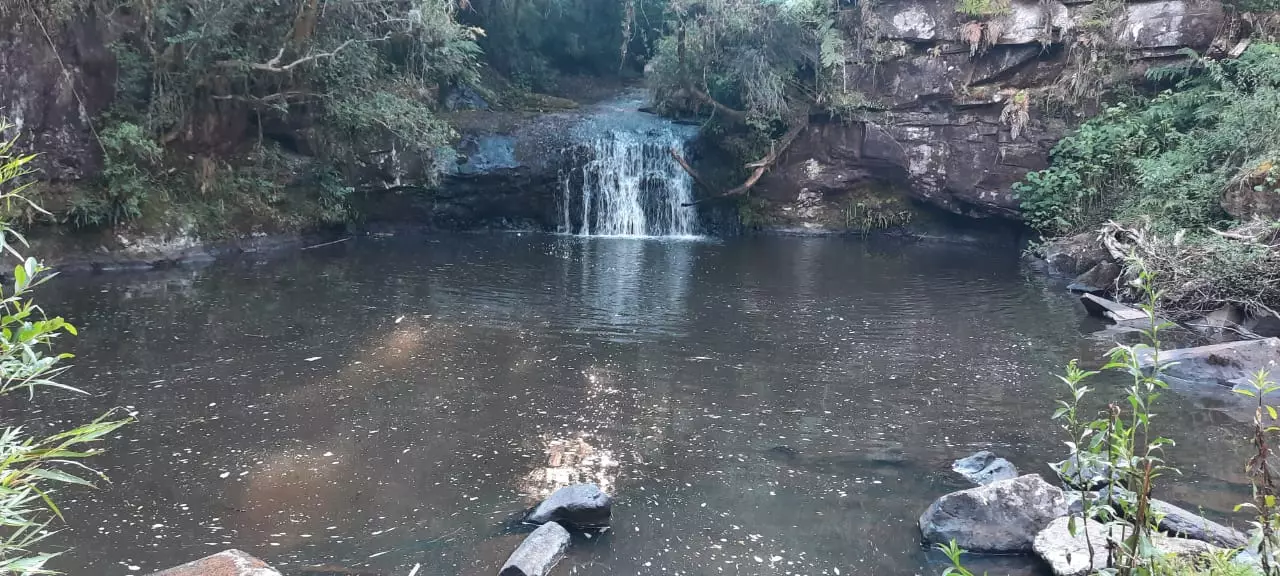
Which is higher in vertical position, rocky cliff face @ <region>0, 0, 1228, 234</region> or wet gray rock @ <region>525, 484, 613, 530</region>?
rocky cliff face @ <region>0, 0, 1228, 234</region>

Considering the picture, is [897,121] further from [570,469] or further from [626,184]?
[570,469]

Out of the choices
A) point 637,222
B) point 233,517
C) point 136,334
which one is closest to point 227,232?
point 136,334

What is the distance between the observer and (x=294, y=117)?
14.7 metres

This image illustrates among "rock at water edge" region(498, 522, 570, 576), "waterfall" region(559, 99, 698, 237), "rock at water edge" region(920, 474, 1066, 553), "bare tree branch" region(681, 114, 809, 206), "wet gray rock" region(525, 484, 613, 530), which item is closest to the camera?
"rock at water edge" region(498, 522, 570, 576)

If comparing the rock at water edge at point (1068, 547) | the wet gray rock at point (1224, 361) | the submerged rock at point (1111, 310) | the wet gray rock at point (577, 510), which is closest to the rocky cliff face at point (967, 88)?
the submerged rock at point (1111, 310)

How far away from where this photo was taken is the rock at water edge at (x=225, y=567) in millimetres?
3711

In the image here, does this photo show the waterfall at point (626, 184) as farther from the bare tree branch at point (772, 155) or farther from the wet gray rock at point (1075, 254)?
the wet gray rock at point (1075, 254)

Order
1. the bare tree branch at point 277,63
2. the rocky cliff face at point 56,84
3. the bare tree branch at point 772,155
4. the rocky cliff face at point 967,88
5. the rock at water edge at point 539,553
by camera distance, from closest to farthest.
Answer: the rock at water edge at point 539,553, the rocky cliff face at point 56,84, the bare tree branch at point 277,63, the rocky cliff face at point 967,88, the bare tree branch at point 772,155

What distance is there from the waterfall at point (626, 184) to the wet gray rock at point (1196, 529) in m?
13.3

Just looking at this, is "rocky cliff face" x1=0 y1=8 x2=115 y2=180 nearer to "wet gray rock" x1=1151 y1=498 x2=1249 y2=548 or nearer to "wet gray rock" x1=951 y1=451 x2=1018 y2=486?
"wet gray rock" x1=951 y1=451 x2=1018 y2=486

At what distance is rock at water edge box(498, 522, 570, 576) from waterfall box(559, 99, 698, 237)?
12.9 m

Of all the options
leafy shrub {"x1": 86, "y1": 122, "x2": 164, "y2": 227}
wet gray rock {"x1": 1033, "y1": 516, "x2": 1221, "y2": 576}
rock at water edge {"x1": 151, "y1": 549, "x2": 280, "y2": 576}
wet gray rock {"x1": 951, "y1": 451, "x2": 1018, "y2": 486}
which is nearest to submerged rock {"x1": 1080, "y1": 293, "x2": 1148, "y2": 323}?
wet gray rock {"x1": 951, "y1": 451, "x2": 1018, "y2": 486}

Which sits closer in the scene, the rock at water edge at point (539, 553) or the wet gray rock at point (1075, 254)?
the rock at water edge at point (539, 553)

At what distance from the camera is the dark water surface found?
4512 mm
